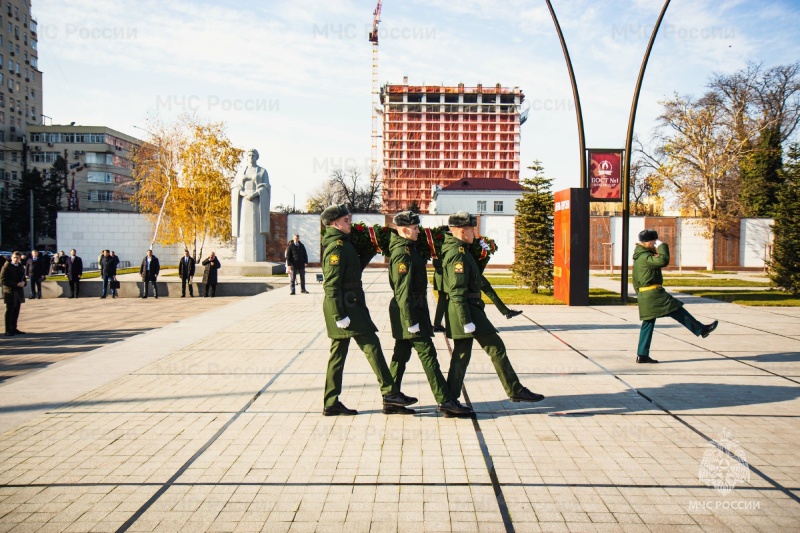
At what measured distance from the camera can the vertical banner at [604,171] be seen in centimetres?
1689

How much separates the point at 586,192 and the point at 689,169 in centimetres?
2726

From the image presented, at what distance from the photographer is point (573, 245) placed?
54.2 feet

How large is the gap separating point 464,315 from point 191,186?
38.9 m

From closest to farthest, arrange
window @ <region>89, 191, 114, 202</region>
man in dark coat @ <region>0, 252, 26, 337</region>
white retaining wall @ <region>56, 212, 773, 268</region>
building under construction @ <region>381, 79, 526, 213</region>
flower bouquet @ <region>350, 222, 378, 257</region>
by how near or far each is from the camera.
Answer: flower bouquet @ <region>350, 222, 378, 257</region> → man in dark coat @ <region>0, 252, 26, 337</region> → white retaining wall @ <region>56, 212, 773, 268</region> → window @ <region>89, 191, 114, 202</region> → building under construction @ <region>381, 79, 526, 213</region>

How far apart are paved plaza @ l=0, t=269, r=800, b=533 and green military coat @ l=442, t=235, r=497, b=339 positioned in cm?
→ 92

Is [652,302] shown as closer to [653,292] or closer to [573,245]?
[653,292]

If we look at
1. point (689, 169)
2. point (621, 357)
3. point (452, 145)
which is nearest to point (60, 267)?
point (621, 357)

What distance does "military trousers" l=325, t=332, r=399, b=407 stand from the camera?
626 centimetres

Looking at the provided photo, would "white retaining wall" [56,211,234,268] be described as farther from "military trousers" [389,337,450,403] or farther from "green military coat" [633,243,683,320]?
"military trousers" [389,337,450,403]

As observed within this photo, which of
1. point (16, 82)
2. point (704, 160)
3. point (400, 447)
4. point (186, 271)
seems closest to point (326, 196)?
point (16, 82)

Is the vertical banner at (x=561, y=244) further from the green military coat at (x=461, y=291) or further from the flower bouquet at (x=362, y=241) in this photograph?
the green military coat at (x=461, y=291)

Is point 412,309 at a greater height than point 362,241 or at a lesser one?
lesser

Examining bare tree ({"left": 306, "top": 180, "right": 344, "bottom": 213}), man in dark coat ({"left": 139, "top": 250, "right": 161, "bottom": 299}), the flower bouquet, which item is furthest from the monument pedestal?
bare tree ({"left": 306, "top": 180, "right": 344, "bottom": 213})

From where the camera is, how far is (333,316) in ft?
20.3
